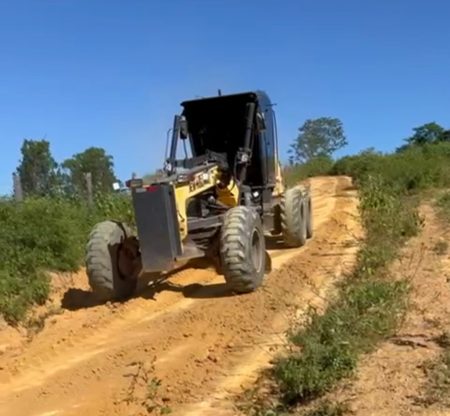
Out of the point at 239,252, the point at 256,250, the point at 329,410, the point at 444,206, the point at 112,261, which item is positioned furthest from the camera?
the point at 444,206

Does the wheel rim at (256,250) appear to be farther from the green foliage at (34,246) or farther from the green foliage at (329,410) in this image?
the green foliage at (329,410)

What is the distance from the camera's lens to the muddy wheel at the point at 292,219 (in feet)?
41.5

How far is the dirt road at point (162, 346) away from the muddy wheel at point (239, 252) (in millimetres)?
202

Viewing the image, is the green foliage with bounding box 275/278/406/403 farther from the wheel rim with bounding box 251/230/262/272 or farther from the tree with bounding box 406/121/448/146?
the tree with bounding box 406/121/448/146

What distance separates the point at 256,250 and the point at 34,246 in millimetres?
A: 3635

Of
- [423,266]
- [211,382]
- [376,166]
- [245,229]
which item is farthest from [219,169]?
[376,166]

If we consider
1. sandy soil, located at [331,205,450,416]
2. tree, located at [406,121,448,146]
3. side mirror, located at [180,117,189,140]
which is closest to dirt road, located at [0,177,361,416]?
sandy soil, located at [331,205,450,416]

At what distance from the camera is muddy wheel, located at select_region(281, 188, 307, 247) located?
12.6 metres

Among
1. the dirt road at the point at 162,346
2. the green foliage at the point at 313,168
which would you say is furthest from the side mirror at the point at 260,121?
the green foliage at the point at 313,168

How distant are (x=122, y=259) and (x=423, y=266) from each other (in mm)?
4018

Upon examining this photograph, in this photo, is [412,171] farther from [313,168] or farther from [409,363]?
[409,363]

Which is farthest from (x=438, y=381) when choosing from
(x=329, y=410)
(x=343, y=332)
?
(x=343, y=332)

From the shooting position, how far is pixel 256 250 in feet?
32.1

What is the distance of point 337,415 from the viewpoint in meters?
4.85
